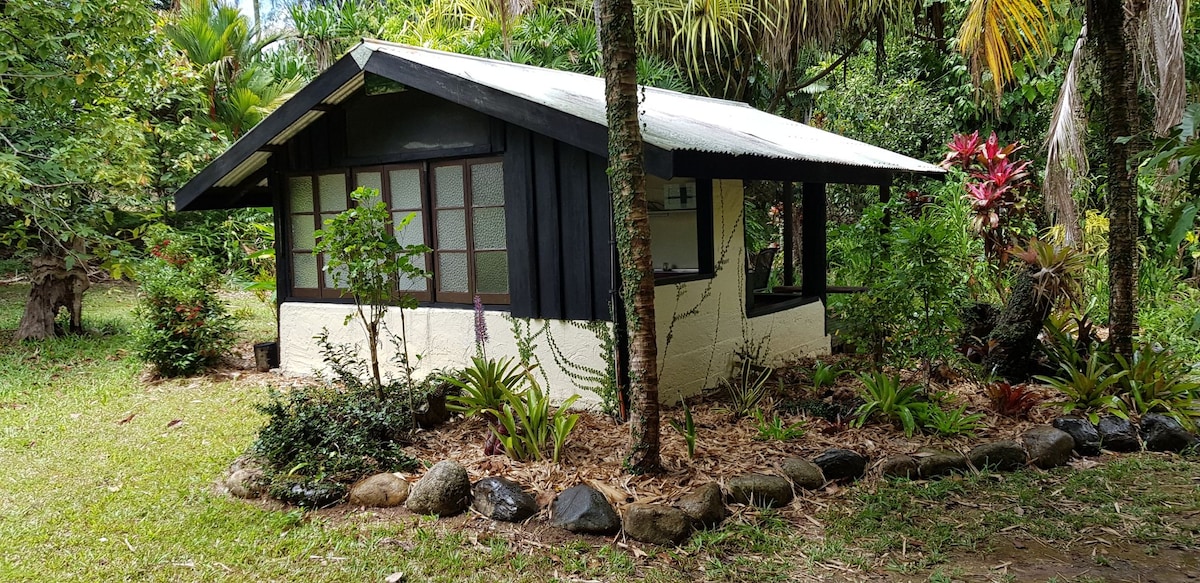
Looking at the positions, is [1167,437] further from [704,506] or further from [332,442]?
[332,442]

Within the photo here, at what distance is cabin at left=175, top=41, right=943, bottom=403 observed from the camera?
20.2ft

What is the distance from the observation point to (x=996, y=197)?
949cm

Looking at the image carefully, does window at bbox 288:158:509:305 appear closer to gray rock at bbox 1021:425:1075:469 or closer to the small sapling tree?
the small sapling tree

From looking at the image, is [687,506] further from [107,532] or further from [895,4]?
[895,4]

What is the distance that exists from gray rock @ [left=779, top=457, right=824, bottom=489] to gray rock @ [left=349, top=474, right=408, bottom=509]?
2.21 meters

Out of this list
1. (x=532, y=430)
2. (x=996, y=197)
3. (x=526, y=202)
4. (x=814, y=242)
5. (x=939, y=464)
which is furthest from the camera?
(x=996, y=197)

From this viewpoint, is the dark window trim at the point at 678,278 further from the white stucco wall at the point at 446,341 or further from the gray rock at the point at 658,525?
the gray rock at the point at 658,525

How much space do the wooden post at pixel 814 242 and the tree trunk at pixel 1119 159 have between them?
271 cm

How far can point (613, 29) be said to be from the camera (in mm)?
4449

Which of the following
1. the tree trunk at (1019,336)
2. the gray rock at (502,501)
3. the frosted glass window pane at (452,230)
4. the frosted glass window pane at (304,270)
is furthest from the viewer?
the frosted glass window pane at (304,270)

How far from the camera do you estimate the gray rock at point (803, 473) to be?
489cm

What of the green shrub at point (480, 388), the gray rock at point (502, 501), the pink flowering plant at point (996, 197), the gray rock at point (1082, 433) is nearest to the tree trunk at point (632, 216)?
the gray rock at point (502, 501)

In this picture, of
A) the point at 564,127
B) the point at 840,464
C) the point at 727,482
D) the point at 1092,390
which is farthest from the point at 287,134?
→ the point at 1092,390

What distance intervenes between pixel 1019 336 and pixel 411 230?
5224 millimetres
